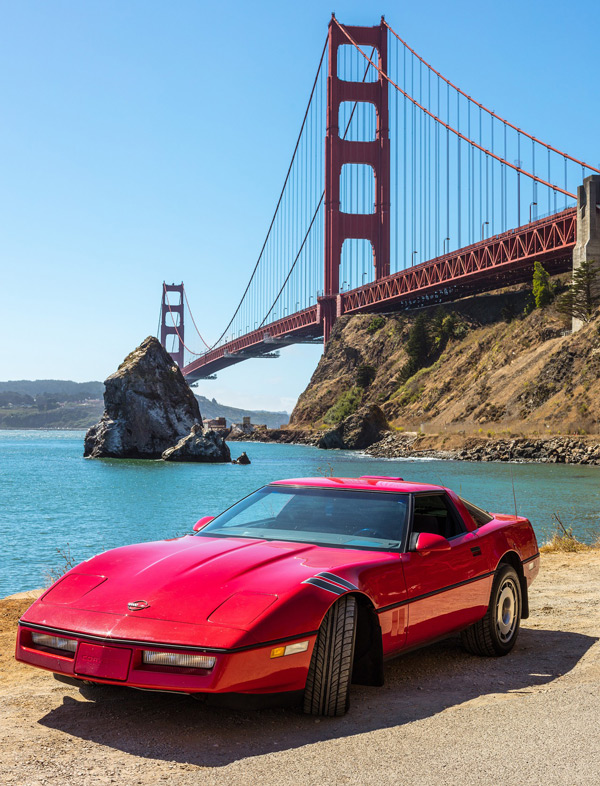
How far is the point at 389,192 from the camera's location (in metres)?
87.2

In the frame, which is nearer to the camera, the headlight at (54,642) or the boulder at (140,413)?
the headlight at (54,642)

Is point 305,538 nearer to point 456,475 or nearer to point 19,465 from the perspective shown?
point 456,475

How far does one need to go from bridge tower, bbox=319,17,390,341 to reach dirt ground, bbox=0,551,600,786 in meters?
84.4

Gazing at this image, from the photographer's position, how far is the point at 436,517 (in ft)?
18.3

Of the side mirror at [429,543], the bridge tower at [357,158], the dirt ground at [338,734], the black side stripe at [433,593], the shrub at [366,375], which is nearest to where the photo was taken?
the dirt ground at [338,734]

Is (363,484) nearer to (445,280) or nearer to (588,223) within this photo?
(588,223)

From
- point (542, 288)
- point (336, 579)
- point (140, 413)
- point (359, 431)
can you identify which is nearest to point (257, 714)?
point (336, 579)

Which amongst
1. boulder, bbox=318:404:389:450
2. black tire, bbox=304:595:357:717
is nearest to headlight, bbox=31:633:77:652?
black tire, bbox=304:595:357:717

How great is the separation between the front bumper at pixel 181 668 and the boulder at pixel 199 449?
162 feet

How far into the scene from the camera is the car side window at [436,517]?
17.5 feet

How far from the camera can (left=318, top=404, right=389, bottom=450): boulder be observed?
74.4m

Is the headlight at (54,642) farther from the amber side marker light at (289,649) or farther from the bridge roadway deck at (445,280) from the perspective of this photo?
the bridge roadway deck at (445,280)

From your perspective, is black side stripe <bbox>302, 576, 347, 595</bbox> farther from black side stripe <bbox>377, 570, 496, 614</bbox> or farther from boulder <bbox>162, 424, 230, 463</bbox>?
boulder <bbox>162, 424, 230, 463</bbox>

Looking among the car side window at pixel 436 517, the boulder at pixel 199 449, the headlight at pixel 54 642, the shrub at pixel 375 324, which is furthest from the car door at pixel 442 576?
the shrub at pixel 375 324
